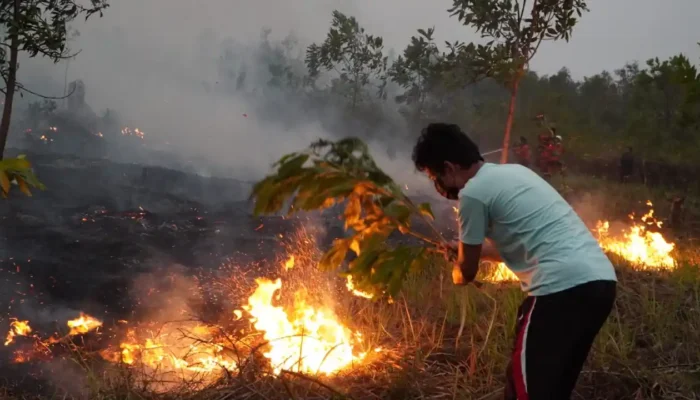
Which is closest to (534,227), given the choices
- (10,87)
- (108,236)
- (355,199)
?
(355,199)

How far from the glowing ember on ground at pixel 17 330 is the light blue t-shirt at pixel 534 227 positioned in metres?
6.84

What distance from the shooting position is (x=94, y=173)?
21.2 metres

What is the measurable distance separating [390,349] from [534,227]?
7.31 feet

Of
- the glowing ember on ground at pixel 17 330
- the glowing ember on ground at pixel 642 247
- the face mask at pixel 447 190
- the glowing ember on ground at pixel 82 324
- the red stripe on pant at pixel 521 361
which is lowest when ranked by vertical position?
the glowing ember on ground at pixel 17 330

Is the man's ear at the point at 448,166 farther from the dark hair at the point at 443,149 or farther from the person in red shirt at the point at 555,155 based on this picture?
the person in red shirt at the point at 555,155

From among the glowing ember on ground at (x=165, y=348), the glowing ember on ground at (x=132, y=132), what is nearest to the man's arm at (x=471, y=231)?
the glowing ember on ground at (x=165, y=348)

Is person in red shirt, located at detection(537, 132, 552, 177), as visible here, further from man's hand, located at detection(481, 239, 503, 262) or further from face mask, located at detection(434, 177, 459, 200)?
face mask, located at detection(434, 177, 459, 200)

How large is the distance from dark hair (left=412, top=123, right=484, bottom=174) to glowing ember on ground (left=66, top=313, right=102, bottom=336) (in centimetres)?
634

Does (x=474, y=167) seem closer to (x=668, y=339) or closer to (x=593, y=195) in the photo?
(x=668, y=339)

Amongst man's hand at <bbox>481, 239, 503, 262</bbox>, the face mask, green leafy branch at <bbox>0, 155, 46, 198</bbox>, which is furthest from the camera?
man's hand at <bbox>481, 239, 503, 262</bbox>

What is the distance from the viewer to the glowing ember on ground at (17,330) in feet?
22.8

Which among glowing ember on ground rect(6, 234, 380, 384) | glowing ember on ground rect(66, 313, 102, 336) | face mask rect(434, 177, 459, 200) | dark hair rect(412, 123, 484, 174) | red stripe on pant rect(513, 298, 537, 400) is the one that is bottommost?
glowing ember on ground rect(66, 313, 102, 336)

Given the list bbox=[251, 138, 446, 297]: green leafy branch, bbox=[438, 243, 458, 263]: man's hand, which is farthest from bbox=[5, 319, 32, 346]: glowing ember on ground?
bbox=[438, 243, 458, 263]: man's hand

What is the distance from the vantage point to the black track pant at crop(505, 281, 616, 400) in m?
2.39
